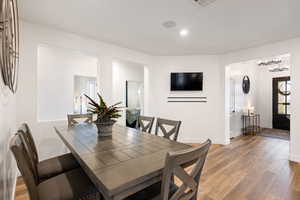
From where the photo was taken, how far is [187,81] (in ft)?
13.7

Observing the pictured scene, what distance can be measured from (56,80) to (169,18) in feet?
11.3

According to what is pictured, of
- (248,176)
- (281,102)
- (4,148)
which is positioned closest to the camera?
(4,148)

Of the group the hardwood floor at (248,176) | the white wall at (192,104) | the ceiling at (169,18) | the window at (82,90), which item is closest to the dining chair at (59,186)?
the hardwood floor at (248,176)

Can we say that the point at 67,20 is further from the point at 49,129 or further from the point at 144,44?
the point at 49,129

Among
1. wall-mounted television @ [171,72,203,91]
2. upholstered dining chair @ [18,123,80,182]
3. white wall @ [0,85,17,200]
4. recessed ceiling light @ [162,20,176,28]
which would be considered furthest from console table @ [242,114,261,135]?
white wall @ [0,85,17,200]

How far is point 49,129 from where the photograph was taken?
2598mm

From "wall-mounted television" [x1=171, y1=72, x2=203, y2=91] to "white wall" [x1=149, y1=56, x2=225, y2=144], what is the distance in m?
0.13

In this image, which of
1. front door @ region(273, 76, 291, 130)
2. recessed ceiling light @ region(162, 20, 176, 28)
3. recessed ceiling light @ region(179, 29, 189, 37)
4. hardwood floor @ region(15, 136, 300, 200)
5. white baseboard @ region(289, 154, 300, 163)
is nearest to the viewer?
hardwood floor @ region(15, 136, 300, 200)

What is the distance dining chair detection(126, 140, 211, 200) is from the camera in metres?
0.79

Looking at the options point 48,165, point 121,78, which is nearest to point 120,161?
point 48,165

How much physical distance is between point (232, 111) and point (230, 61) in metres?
1.73

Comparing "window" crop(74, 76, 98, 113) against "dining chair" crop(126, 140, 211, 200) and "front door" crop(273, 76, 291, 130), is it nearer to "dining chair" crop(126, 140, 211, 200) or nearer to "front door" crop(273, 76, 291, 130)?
"dining chair" crop(126, 140, 211, 200)

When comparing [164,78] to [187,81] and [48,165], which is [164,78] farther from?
[48,165]

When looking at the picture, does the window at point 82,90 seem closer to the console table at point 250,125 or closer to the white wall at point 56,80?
the white wall at point 56,80
